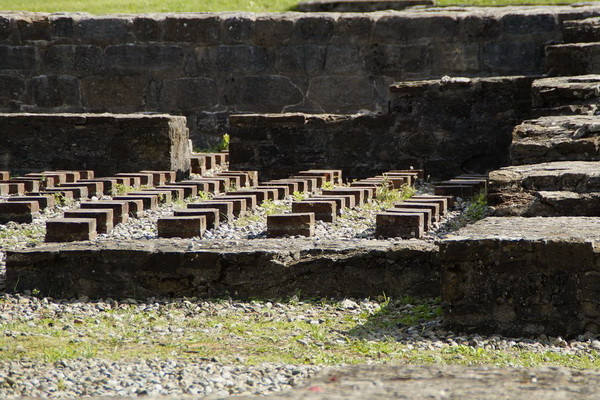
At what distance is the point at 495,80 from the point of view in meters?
8.02

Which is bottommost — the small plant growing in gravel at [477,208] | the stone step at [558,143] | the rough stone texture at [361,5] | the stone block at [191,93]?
the small plant growing in gravel at [477,208]

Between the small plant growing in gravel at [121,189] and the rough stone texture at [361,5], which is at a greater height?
the rough stone texture at [361,5]

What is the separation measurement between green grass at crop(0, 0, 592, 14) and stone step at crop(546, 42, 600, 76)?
3.74 metres

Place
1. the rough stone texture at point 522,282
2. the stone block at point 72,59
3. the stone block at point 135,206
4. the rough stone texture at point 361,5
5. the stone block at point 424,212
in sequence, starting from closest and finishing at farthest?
the rough stone texture at point 522,282
the stone block at point 424,212
the stone block at point 135,206
the stone block at point 72,59
the rough stone texture at point 361,5

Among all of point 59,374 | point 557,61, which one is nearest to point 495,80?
point 557,61

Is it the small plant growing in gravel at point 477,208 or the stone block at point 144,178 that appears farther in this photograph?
the stone block at point 144,178

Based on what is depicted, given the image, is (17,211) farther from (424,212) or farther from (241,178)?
(424,212)

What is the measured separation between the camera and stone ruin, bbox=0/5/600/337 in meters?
4.07

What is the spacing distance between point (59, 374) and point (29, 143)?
5.49 m

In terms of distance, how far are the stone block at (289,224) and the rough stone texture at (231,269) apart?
61 centimetres

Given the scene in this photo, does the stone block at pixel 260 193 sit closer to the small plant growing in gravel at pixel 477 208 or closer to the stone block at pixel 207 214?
the stone block at pixel 207 214

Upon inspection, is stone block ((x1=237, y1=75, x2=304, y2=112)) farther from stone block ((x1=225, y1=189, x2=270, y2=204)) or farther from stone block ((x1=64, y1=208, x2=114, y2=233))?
stone block ((x1=64, y1=208, x2=114, y2=233))

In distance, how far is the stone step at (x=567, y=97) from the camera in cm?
679

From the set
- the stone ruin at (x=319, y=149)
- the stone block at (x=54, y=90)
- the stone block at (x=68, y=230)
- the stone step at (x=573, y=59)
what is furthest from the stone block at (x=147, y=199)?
the stone block at (x=54, y=90)
